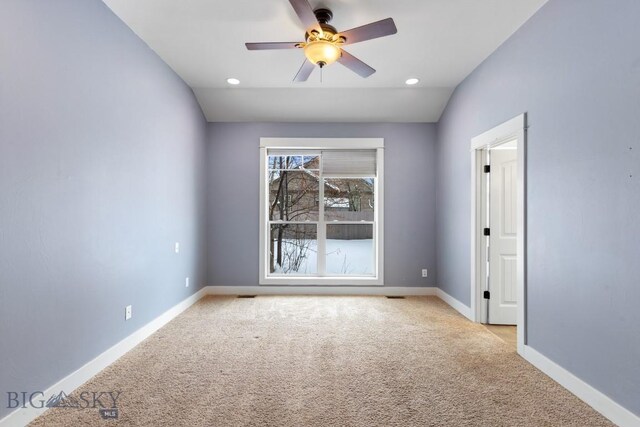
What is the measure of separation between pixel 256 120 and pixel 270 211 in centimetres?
142

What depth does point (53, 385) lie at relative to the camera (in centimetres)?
202

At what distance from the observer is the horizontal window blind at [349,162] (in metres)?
4.93

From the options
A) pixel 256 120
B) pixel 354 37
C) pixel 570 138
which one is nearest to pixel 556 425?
pixel 570 138

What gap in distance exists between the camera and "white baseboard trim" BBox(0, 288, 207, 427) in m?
1.78

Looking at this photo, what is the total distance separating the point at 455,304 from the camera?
4.14 meters

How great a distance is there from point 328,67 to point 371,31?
1365 millimetres

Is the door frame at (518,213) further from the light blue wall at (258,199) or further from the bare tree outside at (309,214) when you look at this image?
the bare tree outside at (309,214)

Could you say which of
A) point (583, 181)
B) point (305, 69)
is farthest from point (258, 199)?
point (583, 181)

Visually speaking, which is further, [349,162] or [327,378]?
[349,162]

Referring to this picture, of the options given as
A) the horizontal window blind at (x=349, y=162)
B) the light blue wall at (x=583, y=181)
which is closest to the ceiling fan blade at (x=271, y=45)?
the light blue wall at (x=583, y=181)

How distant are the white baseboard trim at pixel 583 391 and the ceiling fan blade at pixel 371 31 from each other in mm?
2756

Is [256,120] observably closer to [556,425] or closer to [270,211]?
[270,211]

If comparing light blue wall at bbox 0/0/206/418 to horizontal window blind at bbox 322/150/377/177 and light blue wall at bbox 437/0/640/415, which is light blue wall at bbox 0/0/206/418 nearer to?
horizontal window blind at bbox 322/150/377/177

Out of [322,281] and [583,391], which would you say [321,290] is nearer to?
[322,281]
